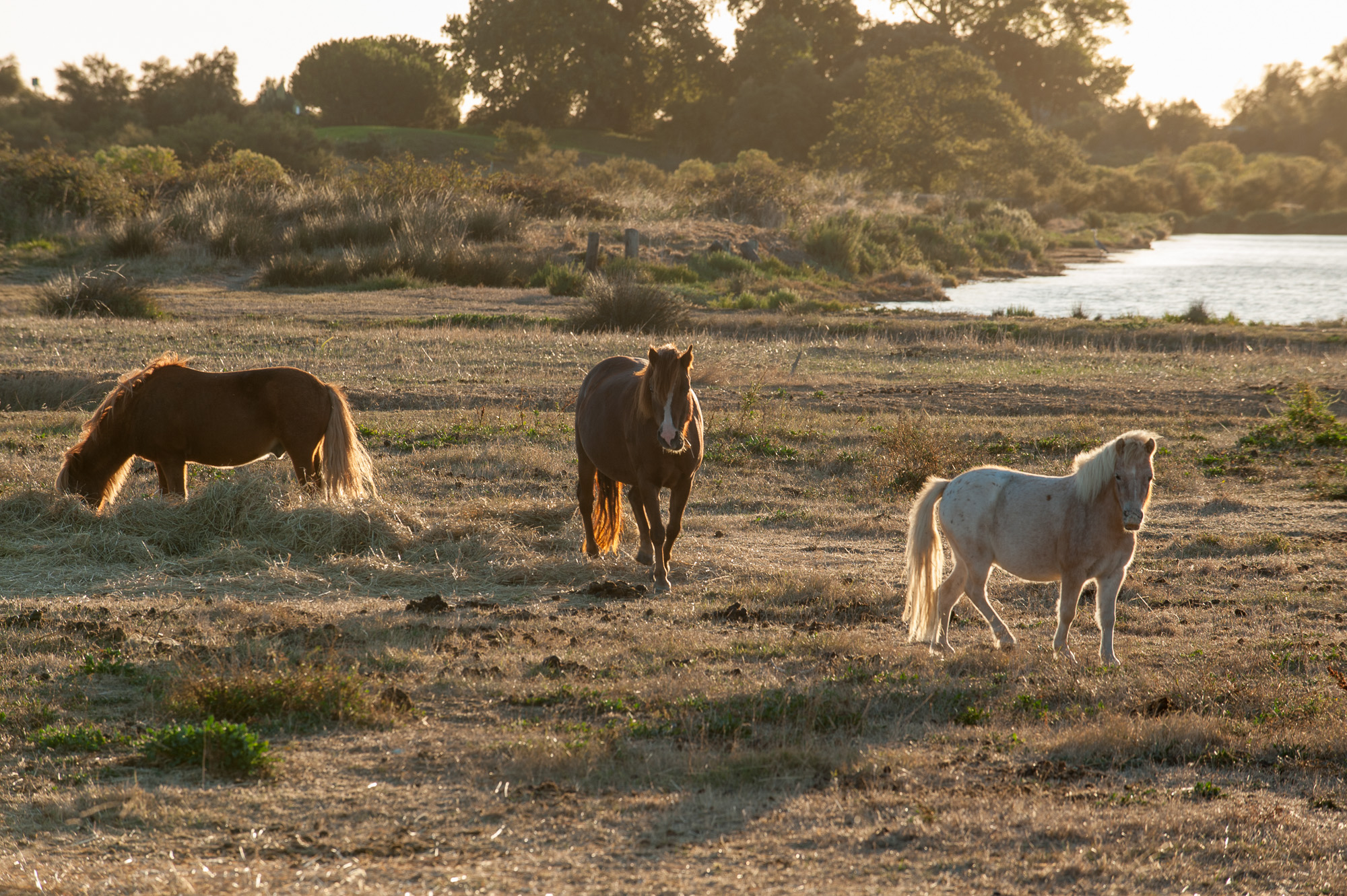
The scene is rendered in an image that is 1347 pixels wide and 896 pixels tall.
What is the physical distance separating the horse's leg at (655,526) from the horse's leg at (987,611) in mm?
2369

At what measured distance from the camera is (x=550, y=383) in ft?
57.4

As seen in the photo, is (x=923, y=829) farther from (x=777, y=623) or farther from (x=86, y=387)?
(x=86, y=387)

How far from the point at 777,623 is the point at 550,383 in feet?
34.0

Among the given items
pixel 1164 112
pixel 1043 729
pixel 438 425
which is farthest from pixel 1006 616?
pixel 1164 112

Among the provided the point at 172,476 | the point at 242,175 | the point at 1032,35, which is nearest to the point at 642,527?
the point at 172,476

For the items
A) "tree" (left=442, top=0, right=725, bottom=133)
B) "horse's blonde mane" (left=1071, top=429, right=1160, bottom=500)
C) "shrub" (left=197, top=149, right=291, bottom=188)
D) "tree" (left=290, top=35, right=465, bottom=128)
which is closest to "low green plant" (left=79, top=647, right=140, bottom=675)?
"horse's blonde mane" (left=1071, top=429, right=1160, bottom=500)

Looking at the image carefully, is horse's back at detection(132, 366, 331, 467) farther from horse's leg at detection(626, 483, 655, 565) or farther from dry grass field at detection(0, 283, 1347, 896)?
horse's leg at detection(626, 483, 655, 565)

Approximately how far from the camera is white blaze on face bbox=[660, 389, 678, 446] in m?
7.47

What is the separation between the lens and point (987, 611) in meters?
6.99

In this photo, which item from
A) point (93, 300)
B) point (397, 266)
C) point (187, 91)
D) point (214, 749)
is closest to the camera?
point (214, 749)

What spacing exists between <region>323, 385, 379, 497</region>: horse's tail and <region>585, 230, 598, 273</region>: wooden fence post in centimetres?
2352

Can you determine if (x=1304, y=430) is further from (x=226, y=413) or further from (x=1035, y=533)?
(x=226, y=413)

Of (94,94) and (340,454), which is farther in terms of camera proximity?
(94,94)

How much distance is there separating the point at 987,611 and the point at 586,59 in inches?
3262
